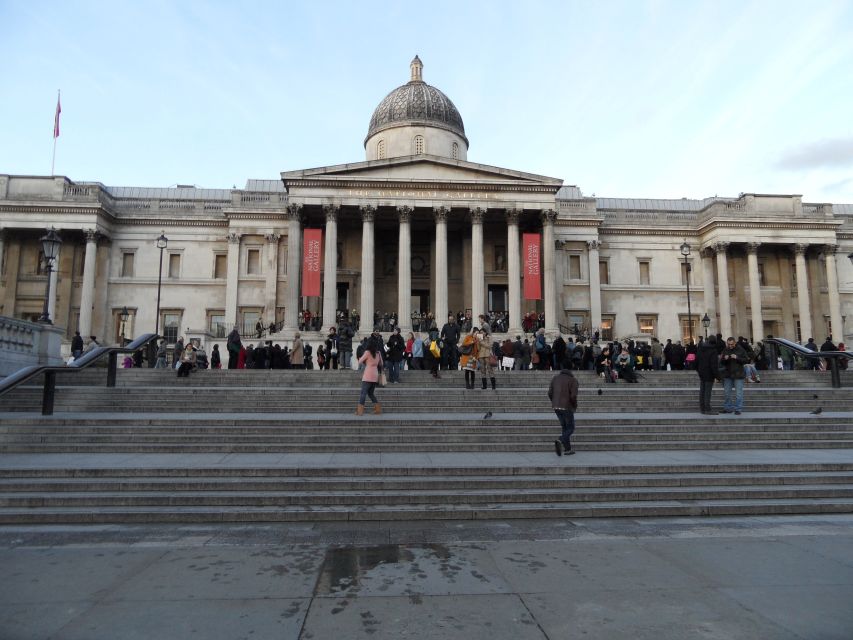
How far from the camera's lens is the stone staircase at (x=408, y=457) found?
745cm

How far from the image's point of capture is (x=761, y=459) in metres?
9.76

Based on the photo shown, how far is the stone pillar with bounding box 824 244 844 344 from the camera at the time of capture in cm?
3994

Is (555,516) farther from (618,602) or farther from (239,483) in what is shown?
(239,483)

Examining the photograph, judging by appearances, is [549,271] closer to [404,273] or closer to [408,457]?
[404,273]

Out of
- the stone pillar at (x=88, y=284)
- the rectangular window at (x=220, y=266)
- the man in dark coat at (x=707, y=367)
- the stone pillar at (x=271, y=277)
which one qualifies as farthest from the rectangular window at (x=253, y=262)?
the man in dark coat at (x=707, y=367)

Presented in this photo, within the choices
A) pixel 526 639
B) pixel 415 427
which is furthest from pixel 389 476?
pixel 526 639

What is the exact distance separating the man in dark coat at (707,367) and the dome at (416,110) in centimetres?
3195

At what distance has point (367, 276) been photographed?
33562 mm

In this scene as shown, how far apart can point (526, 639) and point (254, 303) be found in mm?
37602

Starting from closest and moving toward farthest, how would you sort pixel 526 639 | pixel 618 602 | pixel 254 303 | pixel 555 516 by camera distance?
pixel 526 639 → pixel 618 602 → pixel 555 516 → pixel 254 303

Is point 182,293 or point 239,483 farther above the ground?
point 182,293

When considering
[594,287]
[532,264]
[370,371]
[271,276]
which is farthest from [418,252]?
[370,371]

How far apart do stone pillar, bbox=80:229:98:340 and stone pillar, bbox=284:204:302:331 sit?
1366cm

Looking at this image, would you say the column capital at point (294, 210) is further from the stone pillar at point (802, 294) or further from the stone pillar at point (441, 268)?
the stone pillar at point (802, 294)
